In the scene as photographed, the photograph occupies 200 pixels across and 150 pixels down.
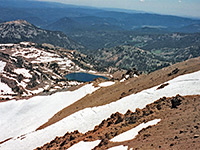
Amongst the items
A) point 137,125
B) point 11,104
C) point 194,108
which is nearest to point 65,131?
point 137,125

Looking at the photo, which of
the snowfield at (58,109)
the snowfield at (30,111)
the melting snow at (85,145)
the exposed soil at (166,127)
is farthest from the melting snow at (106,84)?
the melting snow at (85,145)

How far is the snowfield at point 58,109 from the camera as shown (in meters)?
45.0


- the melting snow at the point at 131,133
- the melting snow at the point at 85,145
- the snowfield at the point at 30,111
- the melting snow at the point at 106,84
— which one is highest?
the melting snow at the point at 131,133

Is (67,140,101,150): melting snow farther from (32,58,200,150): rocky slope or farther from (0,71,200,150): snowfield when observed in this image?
(0,71,200,150): snowfield

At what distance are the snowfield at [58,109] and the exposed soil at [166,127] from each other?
4.56m

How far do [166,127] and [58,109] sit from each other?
60.0 m

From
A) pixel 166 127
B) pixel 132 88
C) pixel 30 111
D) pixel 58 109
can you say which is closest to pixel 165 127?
pixel 166 127

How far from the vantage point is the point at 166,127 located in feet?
94.2

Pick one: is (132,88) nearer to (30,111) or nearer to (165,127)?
(165,127)

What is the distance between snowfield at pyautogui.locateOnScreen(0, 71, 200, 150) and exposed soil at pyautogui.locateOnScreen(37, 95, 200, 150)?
456cm

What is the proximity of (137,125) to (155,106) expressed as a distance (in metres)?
7.32

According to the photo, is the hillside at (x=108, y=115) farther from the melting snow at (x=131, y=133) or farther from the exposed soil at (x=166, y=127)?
the melting snow at (x=131, y=133)

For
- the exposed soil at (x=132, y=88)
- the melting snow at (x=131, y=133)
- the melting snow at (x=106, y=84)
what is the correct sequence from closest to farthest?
the melting snow at (x=131, y=133) < the exposed soil at (x=132, y=88) < the melting snow at (x=106, y=84)

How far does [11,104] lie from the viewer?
105125mm
